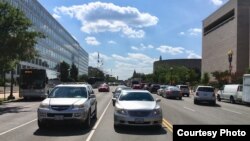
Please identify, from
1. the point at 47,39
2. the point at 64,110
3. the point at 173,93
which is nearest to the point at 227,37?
the point at 47,39

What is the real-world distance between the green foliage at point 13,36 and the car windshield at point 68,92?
17524 mm

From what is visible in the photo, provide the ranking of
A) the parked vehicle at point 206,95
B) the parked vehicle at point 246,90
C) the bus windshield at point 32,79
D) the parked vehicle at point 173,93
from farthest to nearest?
the parked vehicle at point 173,93 < the bus windshield at point 32,79 < the parked vehicle at point 206,95 < the parked vehicle at point 246,90

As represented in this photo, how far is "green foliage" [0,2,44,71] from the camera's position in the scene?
3431 cm

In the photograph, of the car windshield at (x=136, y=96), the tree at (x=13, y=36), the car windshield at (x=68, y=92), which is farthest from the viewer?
the tree at (x=13, y=36)

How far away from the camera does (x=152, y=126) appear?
1720 cm

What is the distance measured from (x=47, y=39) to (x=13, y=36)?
8171cm

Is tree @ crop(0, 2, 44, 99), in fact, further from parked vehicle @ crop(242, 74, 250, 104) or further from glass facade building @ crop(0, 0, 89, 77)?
glass facade building @ crop(0, 0, 89, 77)

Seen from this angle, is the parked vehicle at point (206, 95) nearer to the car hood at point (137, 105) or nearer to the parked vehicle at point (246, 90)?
the parked vehicle at point (246, 90)

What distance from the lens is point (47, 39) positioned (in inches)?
4569

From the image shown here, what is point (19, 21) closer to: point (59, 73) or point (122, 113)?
point (122, 113)

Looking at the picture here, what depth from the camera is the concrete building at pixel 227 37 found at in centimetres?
9656

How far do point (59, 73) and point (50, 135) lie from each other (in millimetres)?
102773

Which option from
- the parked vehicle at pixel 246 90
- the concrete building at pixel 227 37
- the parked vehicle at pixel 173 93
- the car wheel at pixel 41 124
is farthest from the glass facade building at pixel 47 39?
the car wheel at pixel 41 124

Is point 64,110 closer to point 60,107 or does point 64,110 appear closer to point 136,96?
point 60,107
